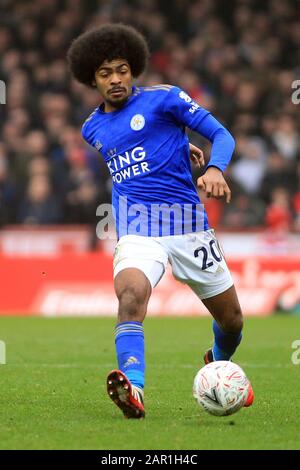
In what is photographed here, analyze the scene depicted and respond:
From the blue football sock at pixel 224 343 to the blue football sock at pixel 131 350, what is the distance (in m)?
1.09

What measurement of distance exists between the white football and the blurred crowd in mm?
10401

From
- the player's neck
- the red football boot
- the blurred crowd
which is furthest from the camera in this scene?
the blurred crowd

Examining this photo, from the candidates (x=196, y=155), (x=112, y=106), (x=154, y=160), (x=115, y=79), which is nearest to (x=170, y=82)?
(x=196, y=155)

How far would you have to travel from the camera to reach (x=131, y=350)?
6266mm

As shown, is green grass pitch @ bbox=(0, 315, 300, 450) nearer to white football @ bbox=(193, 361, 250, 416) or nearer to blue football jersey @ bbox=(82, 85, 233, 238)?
white football @ bbox=(193, 361, 250, 416)

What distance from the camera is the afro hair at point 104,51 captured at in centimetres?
701

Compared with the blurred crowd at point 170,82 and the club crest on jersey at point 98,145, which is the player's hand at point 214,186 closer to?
the club crest on jersey at point 98,145

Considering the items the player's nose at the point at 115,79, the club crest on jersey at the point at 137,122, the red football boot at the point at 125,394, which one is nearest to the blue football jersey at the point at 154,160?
the club crest on jersey at the point at 137,122

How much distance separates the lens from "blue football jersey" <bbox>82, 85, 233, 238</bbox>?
6715 mm

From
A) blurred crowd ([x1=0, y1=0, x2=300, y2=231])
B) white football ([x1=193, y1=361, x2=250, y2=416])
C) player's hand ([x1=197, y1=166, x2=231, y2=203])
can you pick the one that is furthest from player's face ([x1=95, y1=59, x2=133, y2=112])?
blurred crowd ([x1=0, y1=0, x2=300, y2=231])

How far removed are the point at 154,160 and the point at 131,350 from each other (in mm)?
1238

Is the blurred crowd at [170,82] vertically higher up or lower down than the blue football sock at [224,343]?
higher up

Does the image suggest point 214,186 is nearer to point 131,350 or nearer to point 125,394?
point 131,350

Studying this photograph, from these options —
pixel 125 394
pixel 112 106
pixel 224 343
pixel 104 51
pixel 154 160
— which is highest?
pixel 104 51
